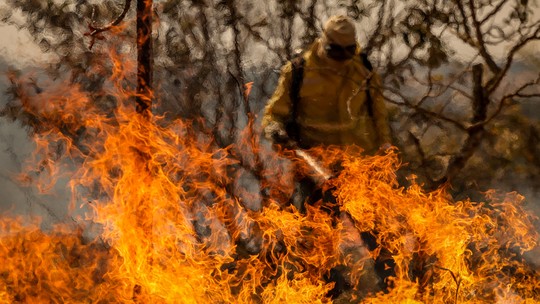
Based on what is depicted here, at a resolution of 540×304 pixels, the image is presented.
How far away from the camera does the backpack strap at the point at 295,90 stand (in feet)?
17.9

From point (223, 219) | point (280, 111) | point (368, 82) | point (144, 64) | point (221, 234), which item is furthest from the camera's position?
point (221, 234)

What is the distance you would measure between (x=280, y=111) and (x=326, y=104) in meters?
0.33

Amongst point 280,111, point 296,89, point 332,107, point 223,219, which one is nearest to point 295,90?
point 296,89

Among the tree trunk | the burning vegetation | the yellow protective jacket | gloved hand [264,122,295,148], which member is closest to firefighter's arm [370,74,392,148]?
the yellow protective jacket

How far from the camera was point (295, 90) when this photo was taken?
5520 mm

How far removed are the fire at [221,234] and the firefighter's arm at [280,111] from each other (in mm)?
337

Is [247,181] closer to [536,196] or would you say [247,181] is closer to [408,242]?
[408,242]

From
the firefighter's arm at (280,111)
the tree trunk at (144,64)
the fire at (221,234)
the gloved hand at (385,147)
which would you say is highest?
the tree trunk at (144,64)

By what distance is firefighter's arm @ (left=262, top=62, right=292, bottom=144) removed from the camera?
→ 18.1 feet

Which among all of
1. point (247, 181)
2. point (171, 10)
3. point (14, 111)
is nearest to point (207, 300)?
point (247, 181)

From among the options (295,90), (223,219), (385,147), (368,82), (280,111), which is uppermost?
(368,82)

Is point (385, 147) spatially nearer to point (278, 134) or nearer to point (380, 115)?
point (380, 115)

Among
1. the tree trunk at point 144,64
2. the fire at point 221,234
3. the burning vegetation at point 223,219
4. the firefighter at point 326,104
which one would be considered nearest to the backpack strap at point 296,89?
the firefighter at point 326,104

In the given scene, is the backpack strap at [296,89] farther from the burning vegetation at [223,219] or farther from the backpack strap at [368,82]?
the burning vegetation at [223,219]
